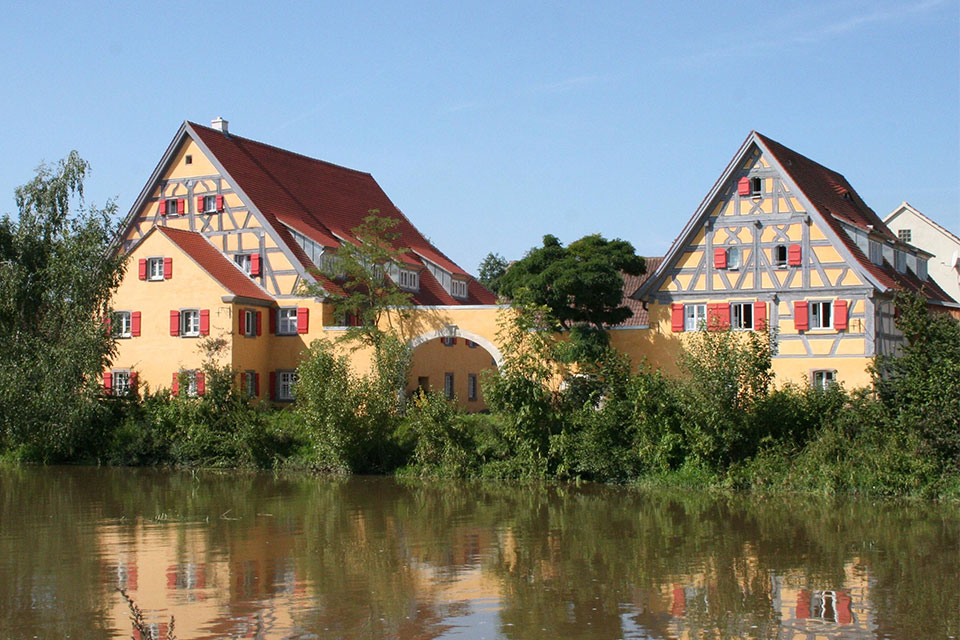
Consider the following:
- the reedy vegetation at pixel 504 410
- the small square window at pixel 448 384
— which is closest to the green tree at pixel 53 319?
the reedy vegetation at pixel 504 410

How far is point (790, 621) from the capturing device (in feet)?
49.0

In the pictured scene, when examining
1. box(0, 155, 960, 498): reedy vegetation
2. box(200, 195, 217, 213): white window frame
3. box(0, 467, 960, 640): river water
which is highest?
box(200, 195, 217, 213): white window frame

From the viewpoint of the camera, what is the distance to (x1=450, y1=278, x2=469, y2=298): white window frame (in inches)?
1832

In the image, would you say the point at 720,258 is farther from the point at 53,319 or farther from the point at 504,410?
the point at 53,319

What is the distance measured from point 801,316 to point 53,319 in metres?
21.8

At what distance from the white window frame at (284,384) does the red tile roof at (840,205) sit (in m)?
16.5

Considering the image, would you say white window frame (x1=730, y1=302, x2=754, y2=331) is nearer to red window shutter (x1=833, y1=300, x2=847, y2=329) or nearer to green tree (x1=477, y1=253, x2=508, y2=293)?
red window shutter (x1=833, y1=300, x2=847, y2=329)

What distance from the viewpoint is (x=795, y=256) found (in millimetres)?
34281

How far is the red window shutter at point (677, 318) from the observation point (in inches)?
1386

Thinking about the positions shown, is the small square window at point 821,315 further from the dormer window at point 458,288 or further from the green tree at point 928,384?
the dormer window at point 458,288

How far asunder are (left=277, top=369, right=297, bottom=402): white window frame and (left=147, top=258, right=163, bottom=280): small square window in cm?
495

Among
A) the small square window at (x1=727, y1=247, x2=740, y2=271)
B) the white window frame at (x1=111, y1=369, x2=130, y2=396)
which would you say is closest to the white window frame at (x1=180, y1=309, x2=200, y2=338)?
the white window frame at (x1=111, y1=369, x2=130, y2=396)

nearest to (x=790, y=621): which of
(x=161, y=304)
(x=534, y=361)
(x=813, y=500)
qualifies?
(x=813, y=500)

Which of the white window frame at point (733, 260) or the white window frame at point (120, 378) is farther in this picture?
the white window frame at point (120, 378)
